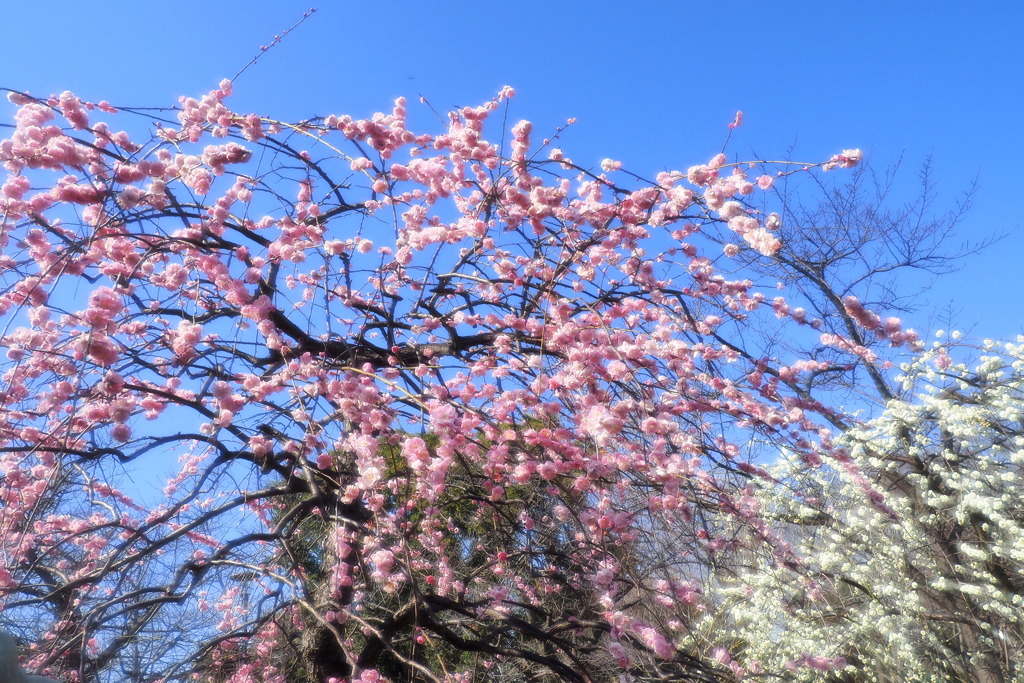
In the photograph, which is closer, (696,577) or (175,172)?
(175,172)

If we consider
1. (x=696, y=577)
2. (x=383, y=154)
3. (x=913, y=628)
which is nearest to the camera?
(x=383, y=154)

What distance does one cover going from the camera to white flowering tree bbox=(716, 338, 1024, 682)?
7309 mm

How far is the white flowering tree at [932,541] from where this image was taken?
288 inches

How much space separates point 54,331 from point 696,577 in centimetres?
399

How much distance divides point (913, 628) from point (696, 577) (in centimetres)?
559

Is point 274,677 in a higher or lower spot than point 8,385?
lower

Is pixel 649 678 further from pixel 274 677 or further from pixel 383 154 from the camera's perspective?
pixel 383 154

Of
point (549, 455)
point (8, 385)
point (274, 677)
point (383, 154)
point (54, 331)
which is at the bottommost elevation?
point (274, 677)

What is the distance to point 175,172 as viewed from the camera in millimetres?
3332

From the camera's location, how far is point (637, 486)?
3721 millimetres

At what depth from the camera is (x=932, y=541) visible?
794cm

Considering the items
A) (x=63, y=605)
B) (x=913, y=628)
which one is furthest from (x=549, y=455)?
(x=913, y=628)

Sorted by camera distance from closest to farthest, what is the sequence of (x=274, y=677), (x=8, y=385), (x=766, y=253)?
(x=8, y=385), (x=766, y=253), (x=274, y=677)

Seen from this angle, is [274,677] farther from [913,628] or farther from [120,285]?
[913,628]
